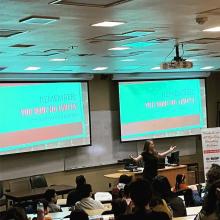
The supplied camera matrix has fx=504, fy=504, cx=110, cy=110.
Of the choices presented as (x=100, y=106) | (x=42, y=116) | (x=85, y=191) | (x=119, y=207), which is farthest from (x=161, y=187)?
(x=100, y=106)

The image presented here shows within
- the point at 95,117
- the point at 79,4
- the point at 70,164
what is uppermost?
the point at 79,4

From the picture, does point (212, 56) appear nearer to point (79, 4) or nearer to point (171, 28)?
point (171, 28)

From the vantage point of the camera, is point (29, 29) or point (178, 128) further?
point (178, 128)

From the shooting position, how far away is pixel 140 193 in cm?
365

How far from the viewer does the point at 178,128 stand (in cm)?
1382

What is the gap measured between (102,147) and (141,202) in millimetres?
9149

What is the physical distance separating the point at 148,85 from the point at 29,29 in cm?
797

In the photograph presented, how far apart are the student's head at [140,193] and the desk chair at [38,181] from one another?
7.68m

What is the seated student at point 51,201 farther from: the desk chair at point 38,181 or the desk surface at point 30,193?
the desk chair at point 38,181

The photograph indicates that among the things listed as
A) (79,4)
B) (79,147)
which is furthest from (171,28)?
(79,147)

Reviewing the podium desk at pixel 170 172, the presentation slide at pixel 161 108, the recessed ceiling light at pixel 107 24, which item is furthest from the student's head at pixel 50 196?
the presentation slide at pixel 161 108

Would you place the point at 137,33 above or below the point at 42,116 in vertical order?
above

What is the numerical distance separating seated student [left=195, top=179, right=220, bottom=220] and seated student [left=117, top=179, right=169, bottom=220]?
52cm

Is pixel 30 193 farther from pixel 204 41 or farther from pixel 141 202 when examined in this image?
pixel 141 202
